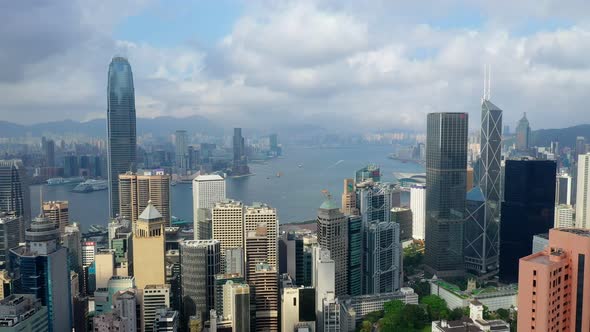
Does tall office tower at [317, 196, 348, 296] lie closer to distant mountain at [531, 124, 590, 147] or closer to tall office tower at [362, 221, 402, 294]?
tall office tower at [362, 221, 402, 294]

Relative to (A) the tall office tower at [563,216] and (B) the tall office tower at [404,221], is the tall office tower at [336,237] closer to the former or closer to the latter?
(B) the tall office tower at [404,221]

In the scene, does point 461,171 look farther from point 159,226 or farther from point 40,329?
point 40,329

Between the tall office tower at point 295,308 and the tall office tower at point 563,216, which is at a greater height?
the tall office tower at point 563,216

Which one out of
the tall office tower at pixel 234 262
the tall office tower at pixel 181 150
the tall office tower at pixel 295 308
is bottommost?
the tall office tower at pixel 295 308

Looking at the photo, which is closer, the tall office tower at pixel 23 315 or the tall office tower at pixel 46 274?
the tall office tower at pixel 23 315

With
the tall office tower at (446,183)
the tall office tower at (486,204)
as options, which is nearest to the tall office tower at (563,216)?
the tall office tower at (486,204)

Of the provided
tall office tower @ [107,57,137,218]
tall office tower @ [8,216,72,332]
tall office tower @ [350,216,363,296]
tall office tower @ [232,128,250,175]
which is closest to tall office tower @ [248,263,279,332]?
tall office tower @ [350,216,363,296]

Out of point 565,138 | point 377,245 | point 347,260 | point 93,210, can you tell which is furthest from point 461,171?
point 93,210
